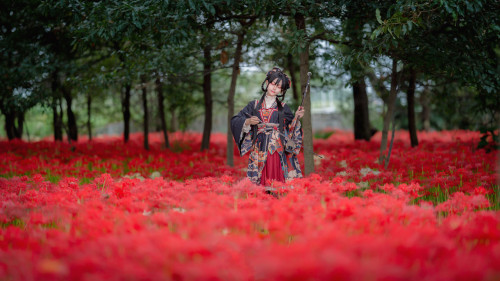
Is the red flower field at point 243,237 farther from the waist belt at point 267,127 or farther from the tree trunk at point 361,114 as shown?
the tree trunk at point 361,114

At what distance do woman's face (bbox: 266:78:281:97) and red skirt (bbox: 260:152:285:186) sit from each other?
67cm

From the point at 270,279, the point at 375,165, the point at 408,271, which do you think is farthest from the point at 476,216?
the point at 375,165

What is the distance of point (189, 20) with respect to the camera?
4.96 m

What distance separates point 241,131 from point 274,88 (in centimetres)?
60

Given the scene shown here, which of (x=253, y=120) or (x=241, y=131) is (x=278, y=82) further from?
(x=241, y=131)

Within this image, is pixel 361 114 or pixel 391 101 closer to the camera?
pixel 391 101

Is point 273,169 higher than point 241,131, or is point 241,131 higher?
point 241,131

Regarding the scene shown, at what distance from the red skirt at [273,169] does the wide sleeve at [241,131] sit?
0.95 feet

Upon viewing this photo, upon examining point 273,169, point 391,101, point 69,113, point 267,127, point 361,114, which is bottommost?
point 273,169

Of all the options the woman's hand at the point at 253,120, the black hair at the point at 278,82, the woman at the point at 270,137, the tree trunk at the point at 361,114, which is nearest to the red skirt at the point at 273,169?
the woman at the point at 270,137

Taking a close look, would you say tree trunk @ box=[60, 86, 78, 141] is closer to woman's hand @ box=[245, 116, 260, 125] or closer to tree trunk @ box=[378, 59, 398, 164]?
woman's hand @ box=[245, 116, 260, 125]

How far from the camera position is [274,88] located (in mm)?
4359

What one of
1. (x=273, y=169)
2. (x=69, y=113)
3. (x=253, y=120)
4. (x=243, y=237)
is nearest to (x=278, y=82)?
(x=253, y=120)

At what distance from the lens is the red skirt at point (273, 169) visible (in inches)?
172
